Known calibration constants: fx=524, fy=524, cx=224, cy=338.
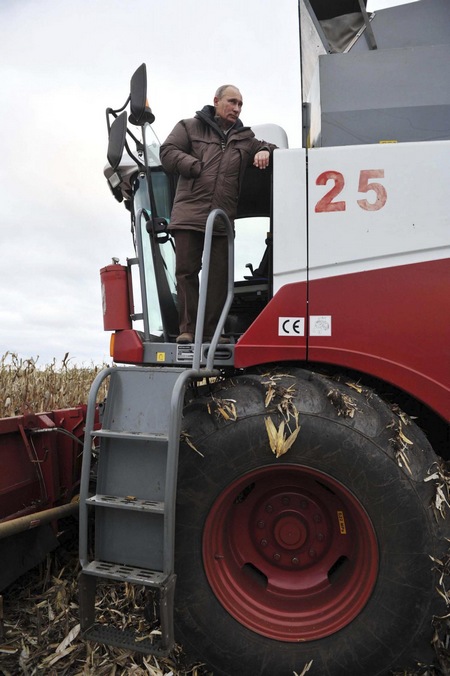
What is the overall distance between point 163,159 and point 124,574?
2431 mm

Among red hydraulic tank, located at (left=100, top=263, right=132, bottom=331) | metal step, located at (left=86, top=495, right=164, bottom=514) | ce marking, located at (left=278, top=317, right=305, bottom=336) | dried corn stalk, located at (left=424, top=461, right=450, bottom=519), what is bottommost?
metal step, located at (left=86, top=495, right=164, bottom=514)

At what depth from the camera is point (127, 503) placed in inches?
104

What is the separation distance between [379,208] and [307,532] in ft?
5.92

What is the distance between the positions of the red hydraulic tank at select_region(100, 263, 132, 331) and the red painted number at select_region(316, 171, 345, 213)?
1.38 metres

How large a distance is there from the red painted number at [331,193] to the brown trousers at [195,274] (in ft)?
2.42

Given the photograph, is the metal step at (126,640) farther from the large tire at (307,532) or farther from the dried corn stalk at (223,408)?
the dried corn stalk at (223,408)

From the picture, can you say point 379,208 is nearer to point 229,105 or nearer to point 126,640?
point 229,105

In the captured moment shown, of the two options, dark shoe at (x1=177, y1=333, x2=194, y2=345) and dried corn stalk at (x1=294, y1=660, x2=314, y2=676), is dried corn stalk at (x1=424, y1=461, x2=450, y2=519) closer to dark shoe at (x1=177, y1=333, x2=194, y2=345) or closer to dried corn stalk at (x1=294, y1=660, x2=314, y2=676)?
dried corn stalk at (x1=294, y1=660, x2=314, y2=676)

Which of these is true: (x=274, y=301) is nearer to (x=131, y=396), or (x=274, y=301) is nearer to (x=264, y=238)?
(x=131, y=396)

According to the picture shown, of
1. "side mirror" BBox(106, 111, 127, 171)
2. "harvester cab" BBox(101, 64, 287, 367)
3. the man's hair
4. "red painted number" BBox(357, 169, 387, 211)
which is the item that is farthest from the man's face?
"red painted number" BBox(357, 169, 387, 211)

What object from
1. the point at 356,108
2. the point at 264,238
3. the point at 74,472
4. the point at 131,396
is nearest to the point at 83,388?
the point at 74,472

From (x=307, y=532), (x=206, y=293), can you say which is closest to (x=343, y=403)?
(x=307, y=532)

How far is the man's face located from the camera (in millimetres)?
3516

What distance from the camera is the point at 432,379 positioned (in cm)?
279
